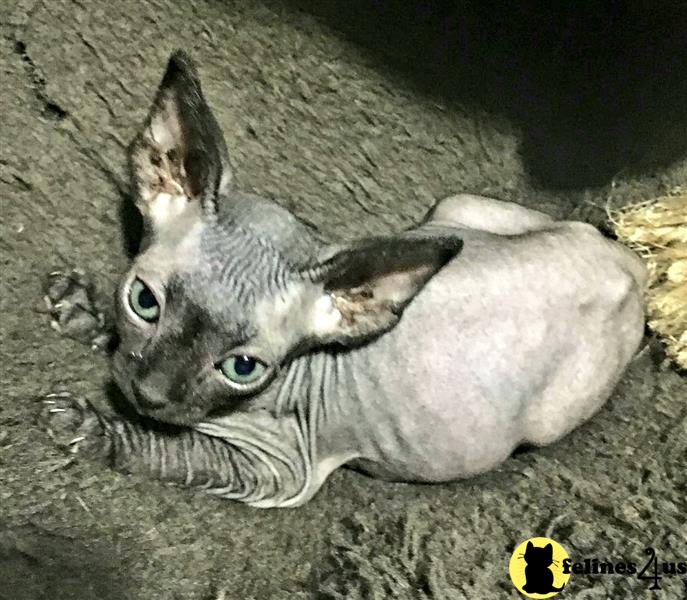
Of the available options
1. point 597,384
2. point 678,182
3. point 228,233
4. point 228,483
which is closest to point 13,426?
point 228,483

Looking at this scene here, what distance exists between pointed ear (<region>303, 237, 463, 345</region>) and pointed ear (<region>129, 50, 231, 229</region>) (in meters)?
0.18

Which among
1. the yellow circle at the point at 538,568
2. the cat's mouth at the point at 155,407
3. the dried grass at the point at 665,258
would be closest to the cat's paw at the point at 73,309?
the cat's mouth at the point at 155,407

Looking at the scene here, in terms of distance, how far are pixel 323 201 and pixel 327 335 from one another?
477 millimetres

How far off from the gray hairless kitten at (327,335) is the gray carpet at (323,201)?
0.06m

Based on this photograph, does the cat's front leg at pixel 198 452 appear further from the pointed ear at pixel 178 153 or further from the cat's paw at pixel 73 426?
the pointed ear at pixel 178 153

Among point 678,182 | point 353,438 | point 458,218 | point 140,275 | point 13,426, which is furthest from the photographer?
point 678,182

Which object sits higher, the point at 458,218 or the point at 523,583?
the point at 458,218

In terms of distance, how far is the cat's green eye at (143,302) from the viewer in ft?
3.86

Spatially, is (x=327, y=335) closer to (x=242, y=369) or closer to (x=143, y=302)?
(x=242, y=369)

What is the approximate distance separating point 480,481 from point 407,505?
13 centimetres

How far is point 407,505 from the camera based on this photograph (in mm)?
1501

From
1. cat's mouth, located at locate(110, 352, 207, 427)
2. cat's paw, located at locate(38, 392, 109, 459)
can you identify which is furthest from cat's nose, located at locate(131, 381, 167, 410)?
cat's paw, located at locate(38, 392, 109, 459)

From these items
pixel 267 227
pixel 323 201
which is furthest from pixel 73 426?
pixel 323 201

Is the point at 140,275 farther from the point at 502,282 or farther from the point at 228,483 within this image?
the point at 502,282
